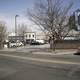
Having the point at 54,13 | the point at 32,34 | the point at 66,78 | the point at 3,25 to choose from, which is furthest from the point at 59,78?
the point at 32,34

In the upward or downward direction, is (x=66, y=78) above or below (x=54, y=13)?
below

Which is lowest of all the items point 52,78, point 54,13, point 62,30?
point 52,78

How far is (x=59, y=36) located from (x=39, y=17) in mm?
5108

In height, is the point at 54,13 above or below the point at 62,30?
above

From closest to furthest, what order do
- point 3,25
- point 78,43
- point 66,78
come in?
point 66,78 → point 78,43 → point 3,25

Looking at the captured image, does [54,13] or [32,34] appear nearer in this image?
[54,13]

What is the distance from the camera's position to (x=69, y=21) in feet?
161

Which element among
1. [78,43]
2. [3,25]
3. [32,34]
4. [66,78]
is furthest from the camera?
[32,34]

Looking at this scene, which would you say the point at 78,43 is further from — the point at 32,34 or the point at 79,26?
the point at 32,34

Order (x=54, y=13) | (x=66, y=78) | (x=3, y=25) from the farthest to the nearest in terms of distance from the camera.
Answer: (x=3, y=25) < (x=54, y=13) < (x=66, y=78)

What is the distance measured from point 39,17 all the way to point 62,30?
4912 mm

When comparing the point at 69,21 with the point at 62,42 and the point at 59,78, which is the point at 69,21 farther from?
the point at 59,78

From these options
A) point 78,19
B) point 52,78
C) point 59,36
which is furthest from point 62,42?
point 52,78

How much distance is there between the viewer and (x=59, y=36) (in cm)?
4753
